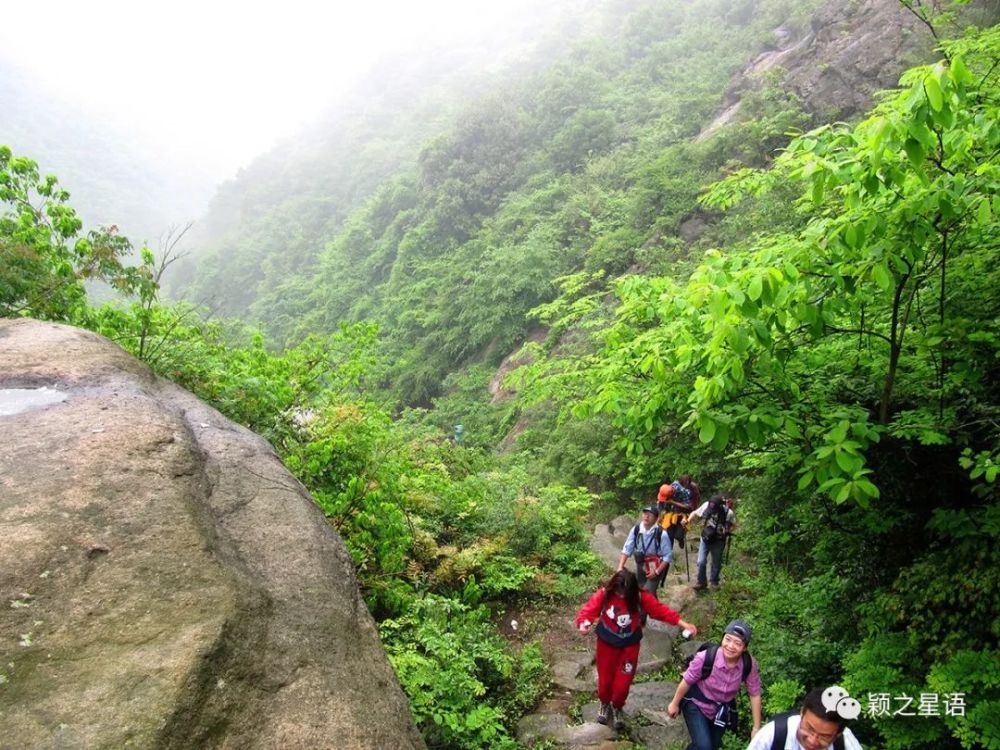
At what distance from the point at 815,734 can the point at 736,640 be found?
3.16 feet

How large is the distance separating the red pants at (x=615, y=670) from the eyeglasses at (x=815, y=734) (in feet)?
6.76

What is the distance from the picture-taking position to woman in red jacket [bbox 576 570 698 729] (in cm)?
506

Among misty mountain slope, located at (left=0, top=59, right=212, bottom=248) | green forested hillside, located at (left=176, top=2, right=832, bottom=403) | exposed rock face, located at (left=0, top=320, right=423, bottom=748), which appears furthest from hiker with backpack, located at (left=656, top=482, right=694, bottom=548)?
misty mountain slope, located at (left=0, top=59, right=212, bottom=248)

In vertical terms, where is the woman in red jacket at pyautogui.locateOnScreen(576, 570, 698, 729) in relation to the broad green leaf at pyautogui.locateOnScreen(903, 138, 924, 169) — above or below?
below

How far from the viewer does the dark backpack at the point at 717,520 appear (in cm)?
786

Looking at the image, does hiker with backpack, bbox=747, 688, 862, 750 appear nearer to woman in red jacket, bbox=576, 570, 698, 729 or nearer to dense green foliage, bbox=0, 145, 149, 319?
Result: woman in red jacket, bbox=576, 570, 698, 729

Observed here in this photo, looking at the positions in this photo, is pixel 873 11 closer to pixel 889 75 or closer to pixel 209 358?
pixel 889 75

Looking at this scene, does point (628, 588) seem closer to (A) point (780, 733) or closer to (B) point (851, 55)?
(A) point (780, 733)

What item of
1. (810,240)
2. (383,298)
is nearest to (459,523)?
(810,240)

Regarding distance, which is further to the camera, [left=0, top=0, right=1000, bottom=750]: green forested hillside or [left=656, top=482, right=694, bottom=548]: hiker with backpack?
[left=656, top=482, right=694, bottom=548]: hiker with backpack

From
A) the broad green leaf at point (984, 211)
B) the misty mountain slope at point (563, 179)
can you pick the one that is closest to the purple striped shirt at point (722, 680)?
the broad green leaf at point (984, 211)

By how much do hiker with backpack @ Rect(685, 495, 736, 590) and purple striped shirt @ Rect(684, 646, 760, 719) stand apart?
148 inches

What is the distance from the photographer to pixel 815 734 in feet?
10.3

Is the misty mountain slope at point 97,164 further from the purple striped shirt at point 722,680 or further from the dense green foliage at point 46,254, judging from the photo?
the purple striped shirt at point 722,680
